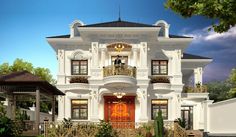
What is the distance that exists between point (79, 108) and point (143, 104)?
17.0 ft

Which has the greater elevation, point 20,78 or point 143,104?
point 20,78

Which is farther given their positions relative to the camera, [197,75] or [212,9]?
[197,75]

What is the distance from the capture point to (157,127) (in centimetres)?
2377

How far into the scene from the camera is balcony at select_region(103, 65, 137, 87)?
102 ft

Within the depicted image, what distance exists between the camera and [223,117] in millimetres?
23312

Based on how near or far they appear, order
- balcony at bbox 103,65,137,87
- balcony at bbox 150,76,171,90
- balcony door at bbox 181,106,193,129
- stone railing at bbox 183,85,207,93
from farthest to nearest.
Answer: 1. balcony door at bbox 181,106,193,129
2. stone railing at bbox 183,85,207,93
3. balcony at bbox 150,76,171,90
4. balcony at bbox 103,65,137,87

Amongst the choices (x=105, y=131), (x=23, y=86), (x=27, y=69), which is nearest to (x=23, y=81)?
(x=23, y=86)

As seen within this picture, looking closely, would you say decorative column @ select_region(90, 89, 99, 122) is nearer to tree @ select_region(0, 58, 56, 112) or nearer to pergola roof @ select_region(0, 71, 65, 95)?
pergola roof @ select_region(0, 71, 65, 95)

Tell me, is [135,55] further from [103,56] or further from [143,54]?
[103,56]

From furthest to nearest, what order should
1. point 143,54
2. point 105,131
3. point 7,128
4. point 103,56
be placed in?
point 103,56
point 143,54
point 105,131
point 7,128

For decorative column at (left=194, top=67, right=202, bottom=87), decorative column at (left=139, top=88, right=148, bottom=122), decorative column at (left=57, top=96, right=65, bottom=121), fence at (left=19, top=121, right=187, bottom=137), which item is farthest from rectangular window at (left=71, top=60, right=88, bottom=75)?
decorative column at (left=194, top=67, right=202, bottom=87)

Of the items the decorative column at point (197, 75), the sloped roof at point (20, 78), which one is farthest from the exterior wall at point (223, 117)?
the decorative column at point (197, 75)

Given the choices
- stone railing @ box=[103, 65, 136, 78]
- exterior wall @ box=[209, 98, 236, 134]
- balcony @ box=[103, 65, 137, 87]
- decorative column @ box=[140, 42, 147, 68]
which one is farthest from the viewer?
decorative column @ box=[140, 42, 147, 68]

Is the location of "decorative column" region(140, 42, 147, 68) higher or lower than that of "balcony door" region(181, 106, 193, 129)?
higher
